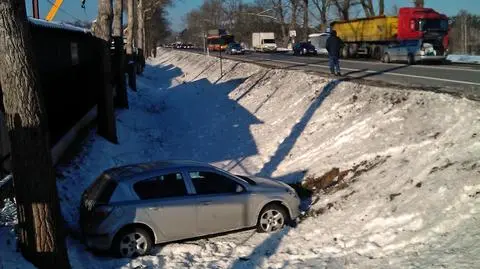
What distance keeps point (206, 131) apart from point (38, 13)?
302 inches

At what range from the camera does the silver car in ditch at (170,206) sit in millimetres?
8250

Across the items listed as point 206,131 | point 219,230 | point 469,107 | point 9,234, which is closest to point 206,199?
point 219,230

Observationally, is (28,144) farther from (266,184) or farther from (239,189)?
(266,184)

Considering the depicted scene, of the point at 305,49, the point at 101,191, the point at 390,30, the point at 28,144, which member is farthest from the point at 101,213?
the point at 305,49

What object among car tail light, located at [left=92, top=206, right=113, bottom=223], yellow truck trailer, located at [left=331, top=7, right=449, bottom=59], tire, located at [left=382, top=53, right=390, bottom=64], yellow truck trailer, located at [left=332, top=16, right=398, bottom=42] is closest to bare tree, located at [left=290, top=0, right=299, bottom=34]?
yellow truck trailer, located at [left=331, top=7, right=449, bottom=59]

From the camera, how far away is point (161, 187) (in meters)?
8.62

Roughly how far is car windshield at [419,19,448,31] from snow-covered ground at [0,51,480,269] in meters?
15.6

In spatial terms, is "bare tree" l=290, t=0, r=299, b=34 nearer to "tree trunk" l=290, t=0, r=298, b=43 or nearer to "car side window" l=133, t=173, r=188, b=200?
"tree trunk" l=290, t=0, r=298, b=43

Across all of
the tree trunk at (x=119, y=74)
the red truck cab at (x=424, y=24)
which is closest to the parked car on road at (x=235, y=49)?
the red truck cab at (x=424, y=24)

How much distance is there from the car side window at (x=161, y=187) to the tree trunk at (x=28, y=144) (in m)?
2.04

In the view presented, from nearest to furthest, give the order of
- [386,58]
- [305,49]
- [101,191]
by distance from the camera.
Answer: [101,191] < [386,58] < [305,49]

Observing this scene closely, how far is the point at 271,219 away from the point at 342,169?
126 inches

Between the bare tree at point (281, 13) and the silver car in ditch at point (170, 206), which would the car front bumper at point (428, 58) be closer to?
the silver car in ditch at point (170, 206)

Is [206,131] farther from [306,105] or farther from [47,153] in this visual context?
[47,153]
